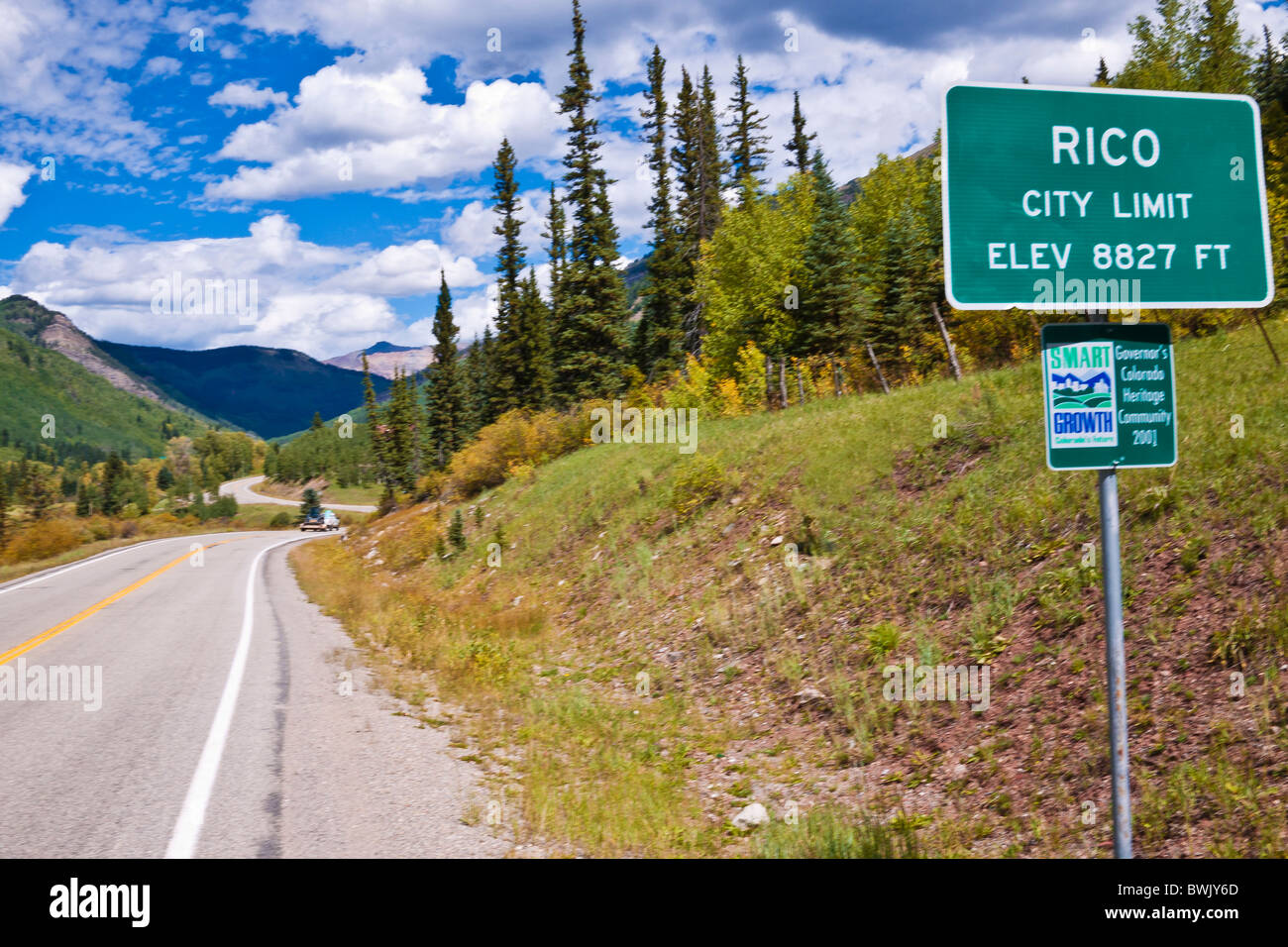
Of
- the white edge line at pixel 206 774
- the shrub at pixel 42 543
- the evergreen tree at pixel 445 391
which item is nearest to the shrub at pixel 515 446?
the shrub at pixel 42 543

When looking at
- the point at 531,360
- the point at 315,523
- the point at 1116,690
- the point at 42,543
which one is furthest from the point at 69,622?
the point at 315,523

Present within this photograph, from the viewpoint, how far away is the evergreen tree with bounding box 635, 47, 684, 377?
52750 millimetres

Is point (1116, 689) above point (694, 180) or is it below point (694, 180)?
below

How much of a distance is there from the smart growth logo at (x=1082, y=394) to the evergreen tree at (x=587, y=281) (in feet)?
131

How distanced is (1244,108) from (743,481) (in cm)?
1310

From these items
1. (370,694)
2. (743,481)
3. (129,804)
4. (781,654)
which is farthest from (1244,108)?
(743,481)

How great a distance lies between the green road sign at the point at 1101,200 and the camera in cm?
359

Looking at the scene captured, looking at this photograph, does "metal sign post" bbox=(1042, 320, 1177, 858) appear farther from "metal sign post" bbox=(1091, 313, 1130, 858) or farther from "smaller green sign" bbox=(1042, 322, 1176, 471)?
"metal sign post" bbox=(1091, 313, 1130, 858)

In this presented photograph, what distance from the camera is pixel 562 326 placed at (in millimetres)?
46000

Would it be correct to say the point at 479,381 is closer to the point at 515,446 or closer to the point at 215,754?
the point at 515,446

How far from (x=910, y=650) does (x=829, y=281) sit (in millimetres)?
28558

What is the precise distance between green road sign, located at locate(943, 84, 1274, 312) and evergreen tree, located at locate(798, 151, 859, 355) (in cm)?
3178

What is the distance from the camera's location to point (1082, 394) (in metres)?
3.39

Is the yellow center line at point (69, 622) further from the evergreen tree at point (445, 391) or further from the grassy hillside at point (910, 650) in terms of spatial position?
the evergreen tree at point (445, 391)
